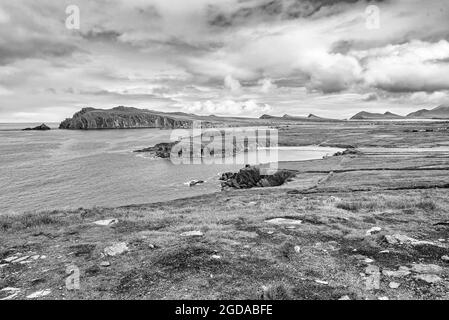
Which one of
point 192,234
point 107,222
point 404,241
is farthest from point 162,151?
point 404,241

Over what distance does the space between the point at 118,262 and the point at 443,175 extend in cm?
5644

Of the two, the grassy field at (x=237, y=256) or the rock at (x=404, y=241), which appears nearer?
the grassy field at (x=237, y=256)

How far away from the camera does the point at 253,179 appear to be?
66.1m

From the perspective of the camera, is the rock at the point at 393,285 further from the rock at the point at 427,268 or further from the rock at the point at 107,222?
the rock at the point at 107,222

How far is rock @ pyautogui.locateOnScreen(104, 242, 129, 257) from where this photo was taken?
13.4 m

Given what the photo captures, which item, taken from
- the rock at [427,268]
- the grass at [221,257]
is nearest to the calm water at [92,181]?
the grass at [221,257]

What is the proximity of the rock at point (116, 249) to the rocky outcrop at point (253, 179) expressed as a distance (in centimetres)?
4713

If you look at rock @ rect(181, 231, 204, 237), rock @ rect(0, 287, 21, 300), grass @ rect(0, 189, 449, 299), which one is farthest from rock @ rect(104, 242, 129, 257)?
rock @ rect(0, 287, 21, 300)

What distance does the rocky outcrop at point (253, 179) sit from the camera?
205 ft

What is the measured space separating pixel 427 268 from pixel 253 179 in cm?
5481

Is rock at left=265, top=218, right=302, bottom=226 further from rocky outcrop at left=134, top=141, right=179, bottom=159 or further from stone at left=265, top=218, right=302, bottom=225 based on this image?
rocky outcrop at left=134, top=141, right=179, bottom=159

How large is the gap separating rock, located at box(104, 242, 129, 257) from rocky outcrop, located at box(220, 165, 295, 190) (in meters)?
47.1
